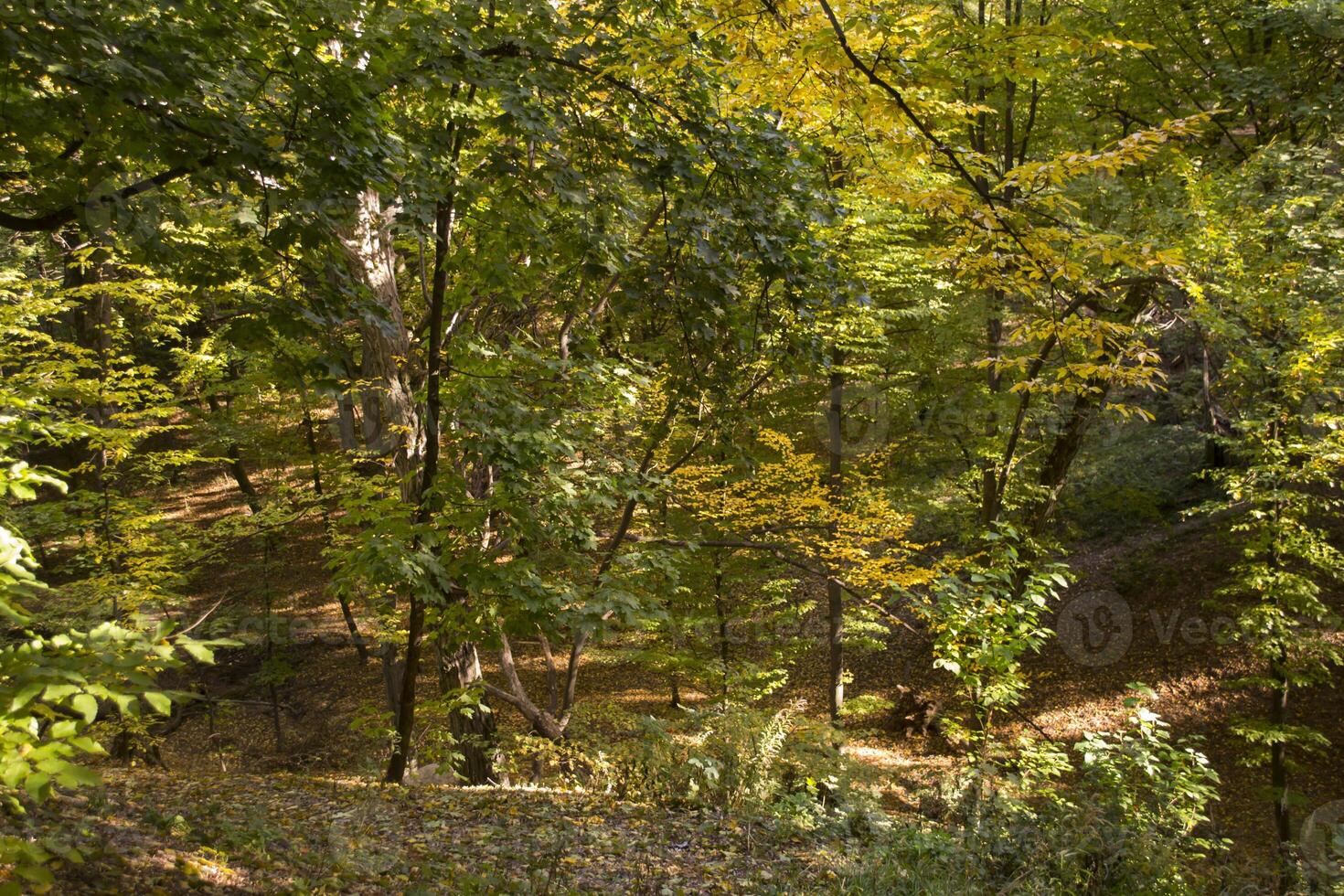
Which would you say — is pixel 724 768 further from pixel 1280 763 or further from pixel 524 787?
pixel 1280 763

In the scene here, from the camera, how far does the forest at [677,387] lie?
300cm

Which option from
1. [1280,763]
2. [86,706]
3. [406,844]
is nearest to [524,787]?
[406,844]

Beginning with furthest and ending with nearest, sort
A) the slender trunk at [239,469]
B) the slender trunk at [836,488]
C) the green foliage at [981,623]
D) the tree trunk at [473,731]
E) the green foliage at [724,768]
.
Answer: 1. the slender trunk at [239,469]
2. the slender trunk at [836,488]
3. the tree trunk at [473,731]
4. the green foliage at [724,768]
5. the green foliage at [981,623]

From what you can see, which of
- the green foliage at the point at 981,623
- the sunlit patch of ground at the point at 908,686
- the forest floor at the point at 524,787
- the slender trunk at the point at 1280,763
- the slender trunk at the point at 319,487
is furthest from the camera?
the slender trunk at the point at 319,487

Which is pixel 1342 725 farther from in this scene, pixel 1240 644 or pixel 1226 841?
pixel 1226 841

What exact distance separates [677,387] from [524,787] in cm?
435

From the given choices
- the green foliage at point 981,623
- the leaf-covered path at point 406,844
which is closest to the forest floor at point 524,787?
the leaf-covered path at point 406,844

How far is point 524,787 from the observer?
21.7 ft

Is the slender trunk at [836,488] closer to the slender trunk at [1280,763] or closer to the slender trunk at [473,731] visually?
the slender trunk at [1280,763]

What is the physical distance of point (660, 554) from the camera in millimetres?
5117

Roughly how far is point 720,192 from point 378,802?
14.2 ft

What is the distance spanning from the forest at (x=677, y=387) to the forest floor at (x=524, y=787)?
2.1 inches

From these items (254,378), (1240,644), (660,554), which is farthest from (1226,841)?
(254,378)

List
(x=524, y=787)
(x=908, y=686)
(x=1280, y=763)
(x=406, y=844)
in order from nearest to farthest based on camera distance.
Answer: (x=406, y=844), (x=524, y=787), (x=1280, y=763), (x=908, y=686)
